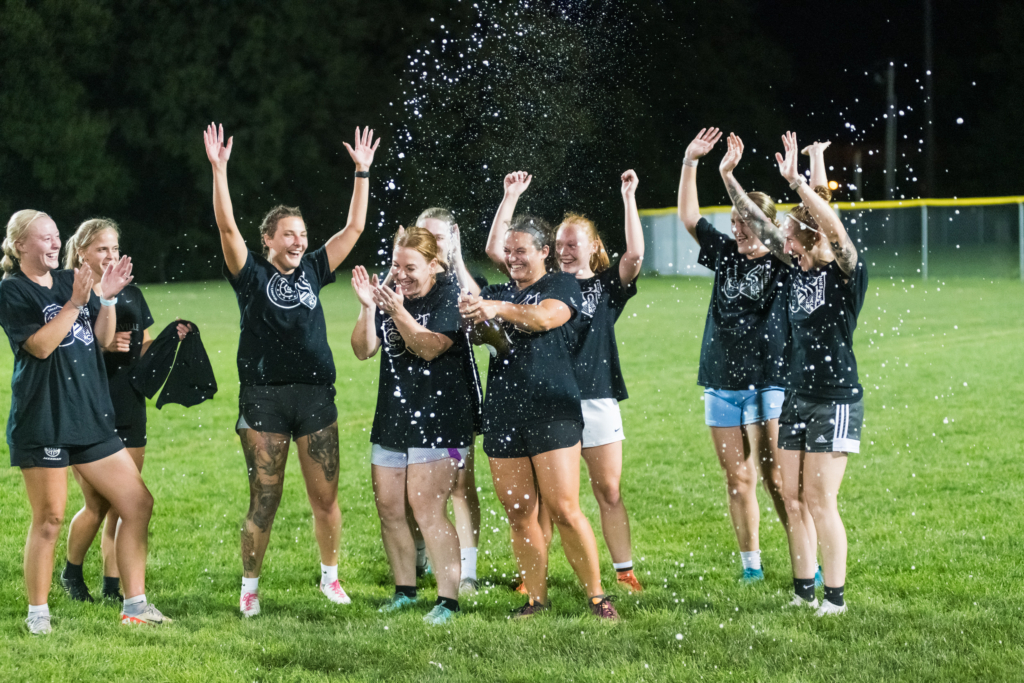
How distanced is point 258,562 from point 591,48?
83.7 feet

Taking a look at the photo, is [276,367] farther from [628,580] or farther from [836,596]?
[836,596]

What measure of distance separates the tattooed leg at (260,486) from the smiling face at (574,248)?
5.00 ft

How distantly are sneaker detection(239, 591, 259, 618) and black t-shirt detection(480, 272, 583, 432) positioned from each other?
4.51ft

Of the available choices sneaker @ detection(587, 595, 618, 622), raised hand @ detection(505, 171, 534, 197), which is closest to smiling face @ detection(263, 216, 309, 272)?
raised hand @ detection(505, 171, 534, 197)

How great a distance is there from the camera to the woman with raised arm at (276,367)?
4723mm

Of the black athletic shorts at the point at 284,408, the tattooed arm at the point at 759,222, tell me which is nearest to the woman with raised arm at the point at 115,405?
the black athletic shorts at the point at 284,408

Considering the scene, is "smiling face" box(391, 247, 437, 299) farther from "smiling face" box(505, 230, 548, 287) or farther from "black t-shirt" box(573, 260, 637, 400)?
"black t-shirt" box(573, 260, 637, 400)

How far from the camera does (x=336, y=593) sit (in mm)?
5062

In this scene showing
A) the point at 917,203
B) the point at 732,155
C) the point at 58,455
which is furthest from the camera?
the point at 917,203

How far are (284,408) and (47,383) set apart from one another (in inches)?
38.2

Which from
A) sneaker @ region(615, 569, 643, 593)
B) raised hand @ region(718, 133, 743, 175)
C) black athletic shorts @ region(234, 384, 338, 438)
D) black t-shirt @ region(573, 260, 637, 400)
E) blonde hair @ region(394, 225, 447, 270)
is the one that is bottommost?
sneaker @ region(615, 569, 643, 593)

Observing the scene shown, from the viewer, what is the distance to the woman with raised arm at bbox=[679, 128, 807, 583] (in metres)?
4.86

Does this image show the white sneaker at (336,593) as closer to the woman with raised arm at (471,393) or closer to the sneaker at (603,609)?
the woman with raised arm at (471,393)

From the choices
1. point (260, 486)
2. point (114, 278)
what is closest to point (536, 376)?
point (260, 486)
